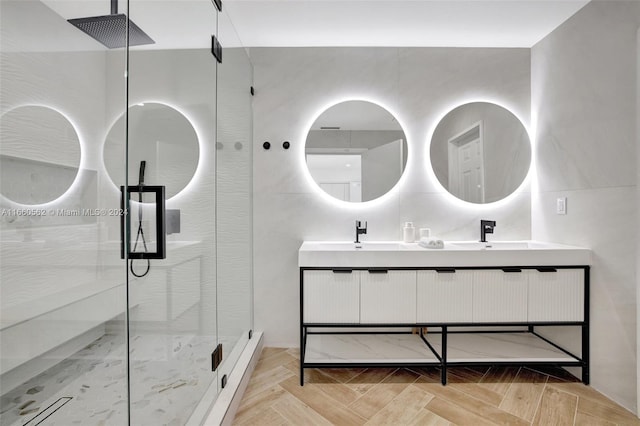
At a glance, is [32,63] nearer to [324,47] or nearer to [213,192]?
[213,192]

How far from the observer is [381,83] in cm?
270

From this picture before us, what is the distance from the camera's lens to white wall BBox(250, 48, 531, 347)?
8.83 ft

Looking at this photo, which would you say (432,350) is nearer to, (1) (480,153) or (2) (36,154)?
(1) (480,153)

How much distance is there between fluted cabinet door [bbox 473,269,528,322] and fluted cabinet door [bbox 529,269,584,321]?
6cm

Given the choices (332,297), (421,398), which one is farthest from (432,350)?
(332,297)

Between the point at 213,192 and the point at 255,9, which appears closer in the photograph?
the point at 213,192

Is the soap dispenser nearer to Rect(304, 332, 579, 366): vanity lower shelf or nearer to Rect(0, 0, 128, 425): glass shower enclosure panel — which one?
Rect(304, 332, 579, 366): vanity lower shelf

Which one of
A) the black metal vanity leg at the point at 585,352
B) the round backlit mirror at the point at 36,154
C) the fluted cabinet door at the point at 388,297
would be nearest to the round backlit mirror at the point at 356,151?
the fluted cabinet door at the point at 388,297

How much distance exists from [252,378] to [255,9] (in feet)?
7.99

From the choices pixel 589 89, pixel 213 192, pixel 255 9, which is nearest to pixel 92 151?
pixel 213 192

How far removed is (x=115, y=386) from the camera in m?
0.94

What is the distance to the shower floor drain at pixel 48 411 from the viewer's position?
0.68 metres

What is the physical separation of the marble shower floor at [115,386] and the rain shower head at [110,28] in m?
0.75

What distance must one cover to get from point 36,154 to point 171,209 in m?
0.59
